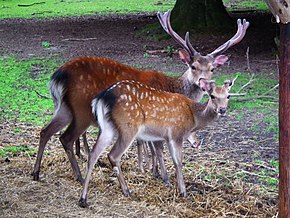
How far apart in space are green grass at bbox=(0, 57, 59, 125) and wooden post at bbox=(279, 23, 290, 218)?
12.0ft

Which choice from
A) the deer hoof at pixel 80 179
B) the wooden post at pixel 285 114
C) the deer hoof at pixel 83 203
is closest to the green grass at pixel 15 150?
the deer hoof at pixel 80 179

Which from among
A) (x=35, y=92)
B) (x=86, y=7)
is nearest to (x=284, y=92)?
(x=35, y=92)

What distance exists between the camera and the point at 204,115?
16.6 feet

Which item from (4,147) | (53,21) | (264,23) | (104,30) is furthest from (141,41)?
(4,147)

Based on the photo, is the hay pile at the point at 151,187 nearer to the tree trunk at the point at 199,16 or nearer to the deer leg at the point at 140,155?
the deer leg at the point at 140,155

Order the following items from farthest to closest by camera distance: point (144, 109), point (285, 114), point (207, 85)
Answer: point (207, 85)
point (144, 109)
point (285, 114)

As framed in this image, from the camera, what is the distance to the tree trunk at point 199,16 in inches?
479

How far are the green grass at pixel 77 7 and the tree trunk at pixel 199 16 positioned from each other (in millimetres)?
5616

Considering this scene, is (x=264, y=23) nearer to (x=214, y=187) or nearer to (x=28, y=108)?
(x=28, y=108)

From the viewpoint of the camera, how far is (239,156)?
229 inches

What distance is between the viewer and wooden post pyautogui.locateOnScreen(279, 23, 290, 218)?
12.2ft

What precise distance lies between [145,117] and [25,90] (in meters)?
4.00

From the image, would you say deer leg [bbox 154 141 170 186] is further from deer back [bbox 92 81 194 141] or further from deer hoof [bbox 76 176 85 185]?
deer hoof [bbox 76 176 85 185]

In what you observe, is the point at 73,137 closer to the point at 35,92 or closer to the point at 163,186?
the point at 163,186
